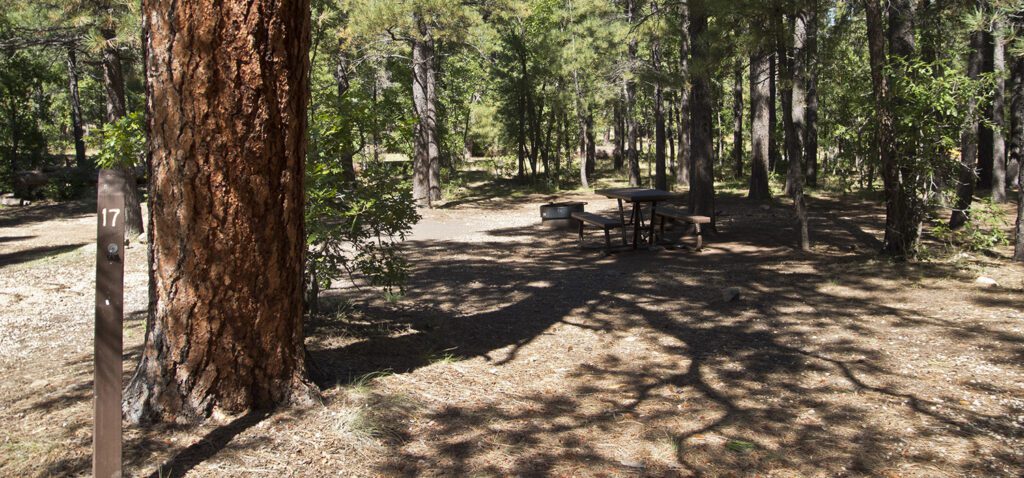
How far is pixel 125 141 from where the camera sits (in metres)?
4.99

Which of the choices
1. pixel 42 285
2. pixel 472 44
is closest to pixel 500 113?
pixel 472 44

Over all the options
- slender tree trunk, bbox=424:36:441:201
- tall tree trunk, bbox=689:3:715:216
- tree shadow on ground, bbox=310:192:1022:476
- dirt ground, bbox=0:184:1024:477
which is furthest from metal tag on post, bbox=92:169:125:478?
slender tree trunk, bbox=424:36:441:201

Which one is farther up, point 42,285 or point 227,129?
point 227,129

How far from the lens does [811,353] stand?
5.77 metres

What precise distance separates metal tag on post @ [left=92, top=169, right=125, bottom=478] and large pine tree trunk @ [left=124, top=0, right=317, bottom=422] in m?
0.61

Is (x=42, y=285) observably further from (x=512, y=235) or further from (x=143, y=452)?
(x=512, y=235)

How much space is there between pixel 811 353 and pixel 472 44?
1554 centimetres

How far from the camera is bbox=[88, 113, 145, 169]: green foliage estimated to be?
5008 millimetres

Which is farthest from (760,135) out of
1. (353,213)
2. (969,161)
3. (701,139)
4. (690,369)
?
Result: (353,213)

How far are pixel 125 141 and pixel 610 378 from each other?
Result: 3741 mm

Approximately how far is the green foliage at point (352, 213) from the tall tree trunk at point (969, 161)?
6.36m

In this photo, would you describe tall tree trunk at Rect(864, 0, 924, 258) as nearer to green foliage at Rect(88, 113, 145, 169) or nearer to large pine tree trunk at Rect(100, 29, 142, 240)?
green foliage at Rect(88, 113, 145, 169)

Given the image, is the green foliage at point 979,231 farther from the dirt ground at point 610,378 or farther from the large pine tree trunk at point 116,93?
the large pine tree trunk at point 116,93

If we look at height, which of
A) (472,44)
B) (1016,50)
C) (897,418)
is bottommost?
(897,418)
